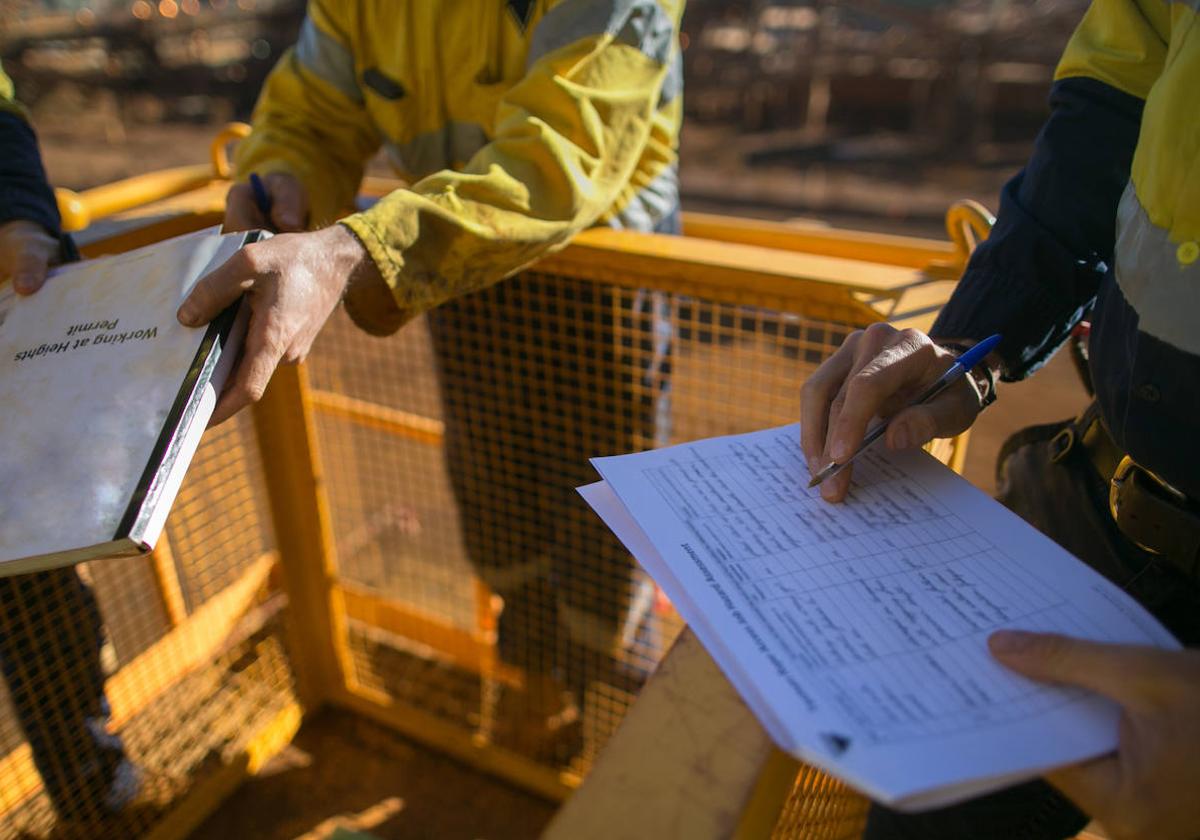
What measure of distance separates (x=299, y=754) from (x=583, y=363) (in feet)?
4.58

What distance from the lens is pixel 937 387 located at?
3.33 ft

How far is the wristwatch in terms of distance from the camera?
112 cm

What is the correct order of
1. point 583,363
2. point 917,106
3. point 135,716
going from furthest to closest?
point 917,106 < point 135,716 < point 583,363

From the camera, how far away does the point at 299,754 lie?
235 centimetres

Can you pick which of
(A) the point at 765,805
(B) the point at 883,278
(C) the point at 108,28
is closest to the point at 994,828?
(A) the point at 765,805

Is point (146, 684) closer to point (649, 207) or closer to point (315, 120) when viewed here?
point (315, 120)

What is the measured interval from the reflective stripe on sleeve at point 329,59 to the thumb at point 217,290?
0.84 m

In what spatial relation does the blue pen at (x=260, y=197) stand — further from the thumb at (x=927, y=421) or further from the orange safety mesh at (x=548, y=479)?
the thumb at (x=927, y=421)

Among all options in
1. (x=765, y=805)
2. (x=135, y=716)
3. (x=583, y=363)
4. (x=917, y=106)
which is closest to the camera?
(x=765, y=805)

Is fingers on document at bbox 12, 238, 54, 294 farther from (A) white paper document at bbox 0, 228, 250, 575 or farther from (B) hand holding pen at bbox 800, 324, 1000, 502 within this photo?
(B) hand holding pen at bbox 800, 324, 1000, 502

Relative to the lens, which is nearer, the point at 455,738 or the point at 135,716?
the point at 135,716

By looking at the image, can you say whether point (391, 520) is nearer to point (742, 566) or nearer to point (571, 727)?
point (571, 727)

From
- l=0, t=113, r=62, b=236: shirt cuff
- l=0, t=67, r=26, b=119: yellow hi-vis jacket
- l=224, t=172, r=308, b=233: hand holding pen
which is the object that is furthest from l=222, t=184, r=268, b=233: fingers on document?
l=0, t=67, r=26, b=119: yellow hi-vis jacket

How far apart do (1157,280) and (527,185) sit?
85 centimetres
